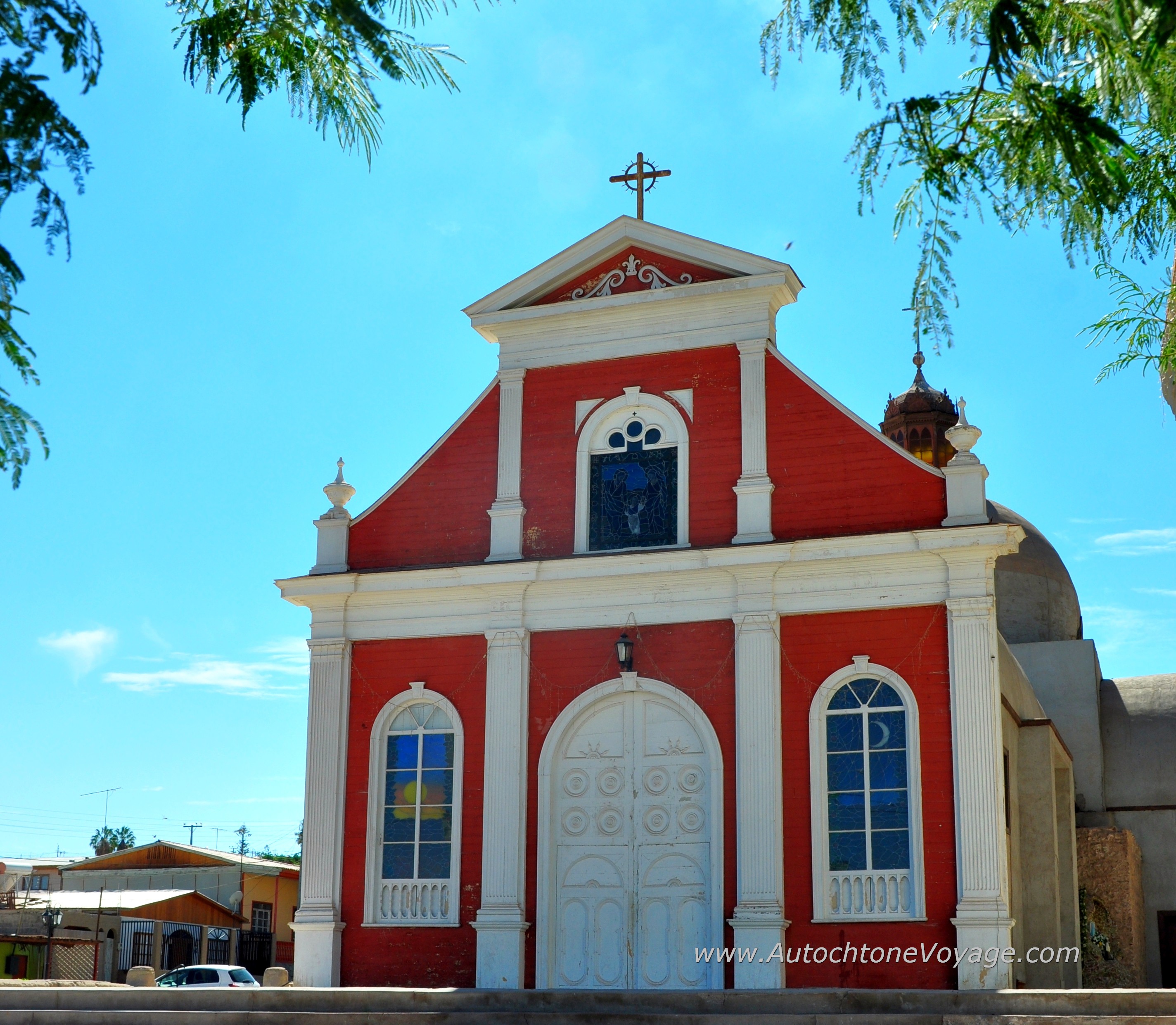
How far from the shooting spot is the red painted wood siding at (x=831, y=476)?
55.9 ft

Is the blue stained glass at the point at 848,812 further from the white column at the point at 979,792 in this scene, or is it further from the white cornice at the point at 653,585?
the white cornice at the point at 653,585

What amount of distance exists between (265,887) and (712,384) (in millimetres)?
32784

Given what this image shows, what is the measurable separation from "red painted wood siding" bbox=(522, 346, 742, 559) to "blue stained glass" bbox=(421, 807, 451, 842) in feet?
11.2

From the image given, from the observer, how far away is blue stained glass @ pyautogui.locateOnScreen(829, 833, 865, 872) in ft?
53.2

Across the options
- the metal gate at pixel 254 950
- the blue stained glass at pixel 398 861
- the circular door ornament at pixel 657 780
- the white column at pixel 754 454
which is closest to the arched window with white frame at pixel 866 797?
the circular door ornament at pixel 657 780

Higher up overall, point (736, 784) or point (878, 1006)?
point (736, 784)

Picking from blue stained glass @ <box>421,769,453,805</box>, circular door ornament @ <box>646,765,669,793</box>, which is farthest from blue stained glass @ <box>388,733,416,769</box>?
circular door ornament @ <box>646,765,669,793</box>

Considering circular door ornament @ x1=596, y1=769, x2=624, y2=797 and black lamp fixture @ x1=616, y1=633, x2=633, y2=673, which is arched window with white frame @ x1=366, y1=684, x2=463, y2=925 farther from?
black lamp fixture @ x1=616, y1=633, x2=633, y2=673

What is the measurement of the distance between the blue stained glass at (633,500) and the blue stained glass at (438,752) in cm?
309

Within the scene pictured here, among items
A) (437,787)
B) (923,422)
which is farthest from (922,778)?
(923,422)

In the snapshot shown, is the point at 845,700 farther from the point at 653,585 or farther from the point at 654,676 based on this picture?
the point at 653,585

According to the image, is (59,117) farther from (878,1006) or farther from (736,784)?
(736,784)

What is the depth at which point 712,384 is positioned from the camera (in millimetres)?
18250

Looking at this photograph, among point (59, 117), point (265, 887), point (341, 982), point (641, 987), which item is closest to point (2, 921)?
point (265, 887)
